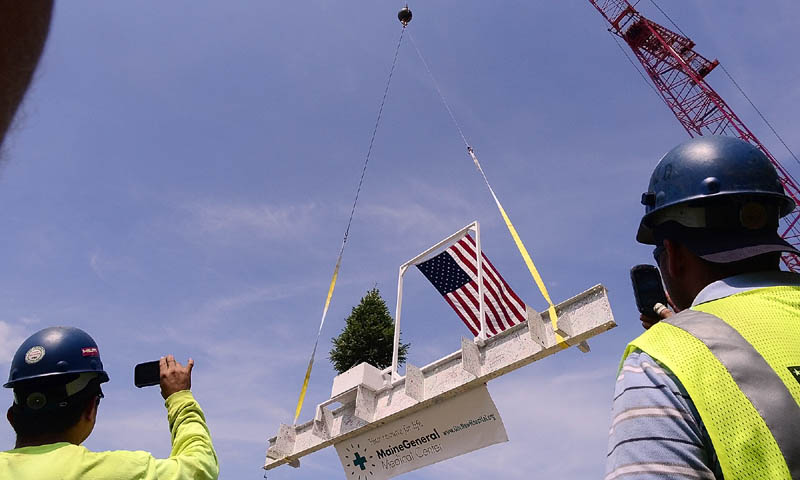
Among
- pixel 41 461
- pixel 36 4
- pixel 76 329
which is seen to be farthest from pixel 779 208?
pixel 76 329

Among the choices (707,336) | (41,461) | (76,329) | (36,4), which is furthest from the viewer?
(76,329)

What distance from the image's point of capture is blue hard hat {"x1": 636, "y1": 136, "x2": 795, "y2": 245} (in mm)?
1611

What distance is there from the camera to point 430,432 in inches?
374

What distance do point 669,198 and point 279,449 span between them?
37.1ft

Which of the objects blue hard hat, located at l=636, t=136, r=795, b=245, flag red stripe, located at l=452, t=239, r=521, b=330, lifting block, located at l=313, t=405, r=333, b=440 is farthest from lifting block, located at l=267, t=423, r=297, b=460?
blue hard hat, located at l=636, t=136, r=795, b=245

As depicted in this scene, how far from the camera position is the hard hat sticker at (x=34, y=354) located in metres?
2.52

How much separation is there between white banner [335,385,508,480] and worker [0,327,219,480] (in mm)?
6935

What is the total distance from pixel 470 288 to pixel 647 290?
27.3 feet

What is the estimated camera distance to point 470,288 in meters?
10.4

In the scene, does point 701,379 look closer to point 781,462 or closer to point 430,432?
point 781,462

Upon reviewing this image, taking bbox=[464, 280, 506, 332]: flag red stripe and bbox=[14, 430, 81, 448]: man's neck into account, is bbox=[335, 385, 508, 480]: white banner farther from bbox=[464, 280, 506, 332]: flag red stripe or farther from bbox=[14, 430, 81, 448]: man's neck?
bbox=[14, 430, 81, 448]: man's neck

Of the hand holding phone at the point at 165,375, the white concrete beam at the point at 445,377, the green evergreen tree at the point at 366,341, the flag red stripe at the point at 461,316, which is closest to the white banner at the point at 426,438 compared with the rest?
the white concrete beam at the point at 445,377

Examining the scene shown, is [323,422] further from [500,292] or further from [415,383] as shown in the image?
[500,292]

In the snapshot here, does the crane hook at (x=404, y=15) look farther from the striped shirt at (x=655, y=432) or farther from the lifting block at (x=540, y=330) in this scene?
the striped shirt at (x=655, y=432)
